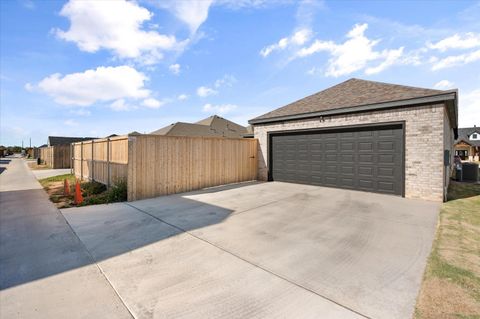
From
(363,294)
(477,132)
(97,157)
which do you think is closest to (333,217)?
(363,294)

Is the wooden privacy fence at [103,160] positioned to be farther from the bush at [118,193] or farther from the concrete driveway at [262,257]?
the concrete driveway at [262,257]

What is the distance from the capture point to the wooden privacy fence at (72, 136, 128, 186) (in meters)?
7.87

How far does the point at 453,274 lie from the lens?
9.23 feet

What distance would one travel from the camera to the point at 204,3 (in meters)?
7.24

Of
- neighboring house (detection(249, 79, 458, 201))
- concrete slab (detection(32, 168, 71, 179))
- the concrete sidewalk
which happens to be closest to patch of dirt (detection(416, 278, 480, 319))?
the concrete sidewalk

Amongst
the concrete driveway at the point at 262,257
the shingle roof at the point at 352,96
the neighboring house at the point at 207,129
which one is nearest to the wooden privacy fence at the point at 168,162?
the concrete driveway at the point at 262,257

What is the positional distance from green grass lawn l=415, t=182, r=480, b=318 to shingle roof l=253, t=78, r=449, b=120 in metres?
4.40

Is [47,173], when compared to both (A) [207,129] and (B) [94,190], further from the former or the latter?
(A) [207,129]

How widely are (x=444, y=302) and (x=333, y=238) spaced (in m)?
1.75

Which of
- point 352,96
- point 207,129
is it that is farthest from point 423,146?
point 207,129

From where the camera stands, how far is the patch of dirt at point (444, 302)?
6.94 feet

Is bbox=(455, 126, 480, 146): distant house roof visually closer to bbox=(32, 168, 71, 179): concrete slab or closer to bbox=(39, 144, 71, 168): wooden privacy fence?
bbox=(32, 168, 71, 179): concrete slab

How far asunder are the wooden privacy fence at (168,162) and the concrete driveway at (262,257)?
1.58m

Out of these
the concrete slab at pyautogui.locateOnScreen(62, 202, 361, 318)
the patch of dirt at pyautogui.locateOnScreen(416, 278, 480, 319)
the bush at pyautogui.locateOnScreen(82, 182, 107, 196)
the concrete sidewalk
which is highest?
the bush at pyautogui.locateOnScreen(82, 182, 107, 196)
